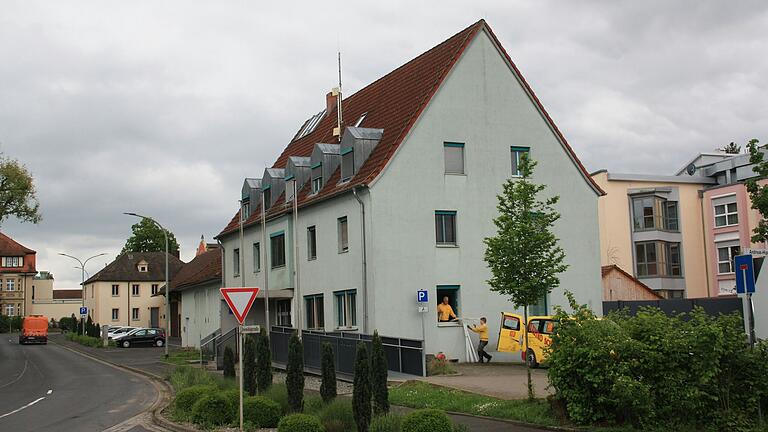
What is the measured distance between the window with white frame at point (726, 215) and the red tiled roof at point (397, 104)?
97.9 ft

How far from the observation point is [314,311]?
3347 cm

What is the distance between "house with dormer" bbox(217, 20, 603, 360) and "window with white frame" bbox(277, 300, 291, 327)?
1634mm

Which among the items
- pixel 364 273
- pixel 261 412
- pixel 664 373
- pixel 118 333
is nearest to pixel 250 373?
pixel 261 412

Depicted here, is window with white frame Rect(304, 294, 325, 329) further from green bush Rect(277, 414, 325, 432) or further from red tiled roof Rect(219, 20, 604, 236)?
green bush Rect(277, 414, 325, 432)

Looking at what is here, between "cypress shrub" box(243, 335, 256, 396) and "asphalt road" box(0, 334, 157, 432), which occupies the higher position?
"cypress shrub" box(243, 335, 256, 396)

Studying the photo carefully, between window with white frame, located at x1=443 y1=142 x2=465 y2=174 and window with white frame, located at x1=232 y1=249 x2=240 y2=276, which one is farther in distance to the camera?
window with white frame, located at x1=232 y1=249 x2=240 y2=276

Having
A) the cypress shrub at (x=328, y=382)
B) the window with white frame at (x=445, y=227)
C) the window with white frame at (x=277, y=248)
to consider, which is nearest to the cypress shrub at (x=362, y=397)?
the cypress shrub at (x=328, y=382)

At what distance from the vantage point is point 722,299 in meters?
37.8

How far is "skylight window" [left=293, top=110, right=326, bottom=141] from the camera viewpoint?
44.0 metres

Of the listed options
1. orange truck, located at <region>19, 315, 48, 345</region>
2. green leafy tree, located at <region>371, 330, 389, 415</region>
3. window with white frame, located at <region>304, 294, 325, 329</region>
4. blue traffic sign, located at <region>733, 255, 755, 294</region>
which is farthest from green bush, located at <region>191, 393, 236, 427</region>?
orange truck, located at <region>19, 315, 48, 345</region>

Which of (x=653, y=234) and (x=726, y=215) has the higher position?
(x=726, y=215)

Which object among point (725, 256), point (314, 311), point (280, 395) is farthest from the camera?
point (725, 256)

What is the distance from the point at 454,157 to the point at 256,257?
14.0 m

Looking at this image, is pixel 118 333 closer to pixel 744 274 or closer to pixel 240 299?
pixel 240 299
